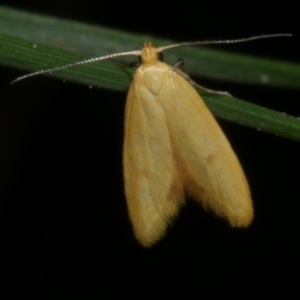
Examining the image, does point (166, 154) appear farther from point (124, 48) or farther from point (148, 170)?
point (124, 48)

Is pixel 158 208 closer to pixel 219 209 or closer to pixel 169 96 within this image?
pixel 219 209

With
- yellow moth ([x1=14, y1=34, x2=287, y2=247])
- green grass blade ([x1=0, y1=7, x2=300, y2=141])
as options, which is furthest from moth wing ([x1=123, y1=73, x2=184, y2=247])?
green grass blade ([x1=0, y1=7, x2=300, y2=141])

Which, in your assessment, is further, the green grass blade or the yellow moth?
the green grass blade

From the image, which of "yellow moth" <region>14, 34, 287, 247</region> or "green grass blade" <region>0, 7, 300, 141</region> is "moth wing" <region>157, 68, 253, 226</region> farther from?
"green grass blade" <region>0, 7, 300, 141</region>

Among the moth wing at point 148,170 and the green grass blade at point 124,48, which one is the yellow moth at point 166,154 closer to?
the moth wing at point 148,170

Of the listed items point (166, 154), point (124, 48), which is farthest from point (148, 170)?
point (124, 48)

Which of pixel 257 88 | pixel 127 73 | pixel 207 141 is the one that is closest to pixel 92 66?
pixel 127 73
